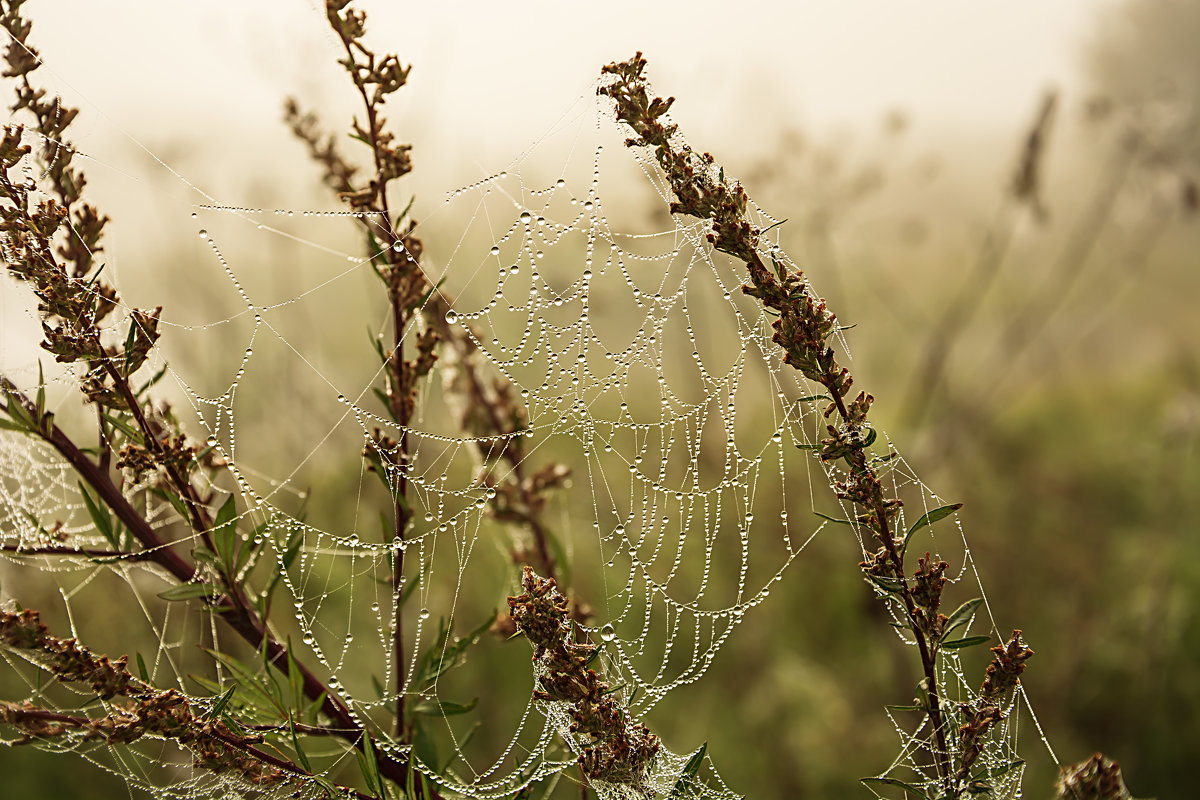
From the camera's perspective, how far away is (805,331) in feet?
1.93

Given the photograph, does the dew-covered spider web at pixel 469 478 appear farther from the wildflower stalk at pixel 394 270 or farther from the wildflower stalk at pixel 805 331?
the wildflower stalk at pixel 805 331

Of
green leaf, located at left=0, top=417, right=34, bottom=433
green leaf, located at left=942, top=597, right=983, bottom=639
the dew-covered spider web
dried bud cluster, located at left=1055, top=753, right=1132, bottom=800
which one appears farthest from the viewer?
the dew-covered spider web

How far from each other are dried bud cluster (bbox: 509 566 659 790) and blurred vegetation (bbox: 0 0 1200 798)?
1155 mm

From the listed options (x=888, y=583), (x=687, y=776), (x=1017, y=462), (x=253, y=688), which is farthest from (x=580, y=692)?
(x=1017, y=462)

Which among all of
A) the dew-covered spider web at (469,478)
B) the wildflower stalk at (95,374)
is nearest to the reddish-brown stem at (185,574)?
the wildflower stalk at (95,374)

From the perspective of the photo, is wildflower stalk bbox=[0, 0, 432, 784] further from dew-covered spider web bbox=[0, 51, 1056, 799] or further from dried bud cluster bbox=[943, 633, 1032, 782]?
dew-covered spider web bbox=[0, 51, 1056, 799]

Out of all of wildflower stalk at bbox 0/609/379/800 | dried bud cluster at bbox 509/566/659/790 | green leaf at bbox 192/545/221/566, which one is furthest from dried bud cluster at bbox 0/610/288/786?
dried bud cluster at bbox 509/566/659/790

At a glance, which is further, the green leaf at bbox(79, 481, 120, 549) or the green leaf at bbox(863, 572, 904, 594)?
the green leaf at bbox(79, 481, 120, 549)

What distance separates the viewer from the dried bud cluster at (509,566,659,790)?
0.58 metres

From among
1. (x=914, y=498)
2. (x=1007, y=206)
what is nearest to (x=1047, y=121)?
(x=1007, y=206)

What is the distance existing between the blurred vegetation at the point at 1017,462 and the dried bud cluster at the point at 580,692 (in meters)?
1.15

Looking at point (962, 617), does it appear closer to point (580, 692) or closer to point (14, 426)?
point (580, 692)

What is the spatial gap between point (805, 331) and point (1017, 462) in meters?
2.33

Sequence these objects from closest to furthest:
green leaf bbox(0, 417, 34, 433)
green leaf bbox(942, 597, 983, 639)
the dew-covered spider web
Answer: green leaf bbox(942, 597, 983, 639) < green leaf bbox(0, 417, 34, 433) < the dew-covered spider web
